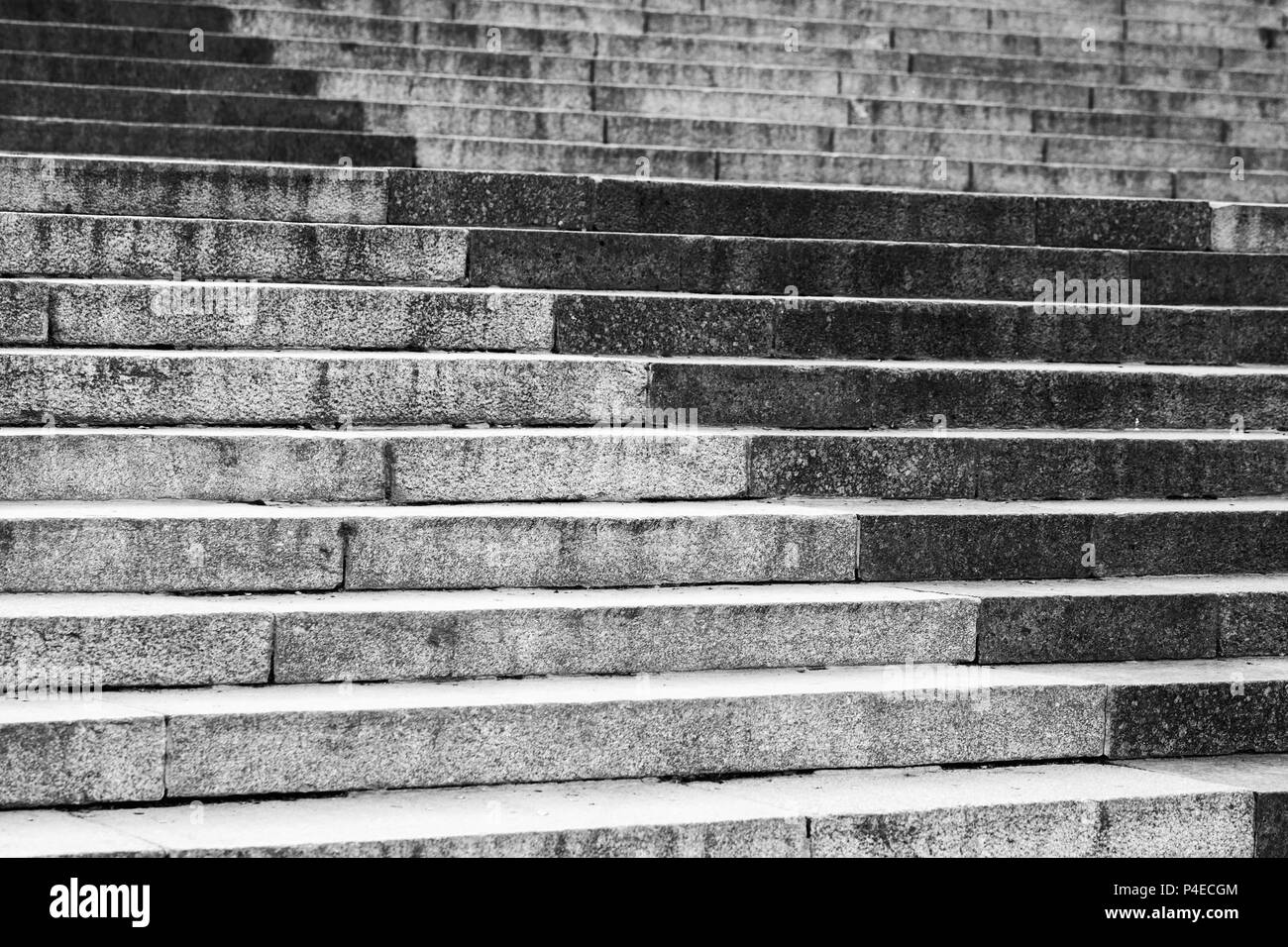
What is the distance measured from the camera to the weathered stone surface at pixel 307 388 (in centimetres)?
506

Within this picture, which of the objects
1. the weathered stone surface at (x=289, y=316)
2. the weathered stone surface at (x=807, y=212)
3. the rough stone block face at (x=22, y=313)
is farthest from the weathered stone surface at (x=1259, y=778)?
the rough stone block face at (x=22, y=313)

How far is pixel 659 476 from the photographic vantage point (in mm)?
5281

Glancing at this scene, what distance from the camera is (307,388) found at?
206 inches

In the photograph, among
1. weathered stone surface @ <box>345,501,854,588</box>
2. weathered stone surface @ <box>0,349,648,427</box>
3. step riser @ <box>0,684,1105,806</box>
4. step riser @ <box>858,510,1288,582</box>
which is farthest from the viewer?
step riser @ <box>858,510,1288,582</box>

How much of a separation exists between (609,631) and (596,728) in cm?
39

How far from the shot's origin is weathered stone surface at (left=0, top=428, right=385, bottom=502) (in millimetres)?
4762

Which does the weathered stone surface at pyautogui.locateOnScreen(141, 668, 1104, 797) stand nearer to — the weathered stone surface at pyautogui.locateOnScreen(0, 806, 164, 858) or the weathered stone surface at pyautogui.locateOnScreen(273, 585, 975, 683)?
the weathered stone surface at pyautogui.locateOnScreen(273, 585, 975, 683)

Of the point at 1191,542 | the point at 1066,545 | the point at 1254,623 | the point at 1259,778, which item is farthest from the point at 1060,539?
the point at 1259,778

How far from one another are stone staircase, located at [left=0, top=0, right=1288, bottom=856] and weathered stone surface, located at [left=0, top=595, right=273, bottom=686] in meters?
0.01

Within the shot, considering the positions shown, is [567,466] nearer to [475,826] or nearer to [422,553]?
[422,553]

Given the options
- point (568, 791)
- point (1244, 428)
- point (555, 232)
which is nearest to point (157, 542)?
point (568, 791)

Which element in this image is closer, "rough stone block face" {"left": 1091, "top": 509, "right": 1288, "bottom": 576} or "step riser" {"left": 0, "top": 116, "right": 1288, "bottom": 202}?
"rough stone block face" {"left": 1091, "top": 509, "right": 1288, "bottom": 576}

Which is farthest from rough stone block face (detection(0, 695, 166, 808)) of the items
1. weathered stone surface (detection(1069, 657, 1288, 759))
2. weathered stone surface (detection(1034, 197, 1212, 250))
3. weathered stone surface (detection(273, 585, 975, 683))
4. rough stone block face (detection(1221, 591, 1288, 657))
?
weathered stone surface (detection(1034, 197, 1212, 250))
